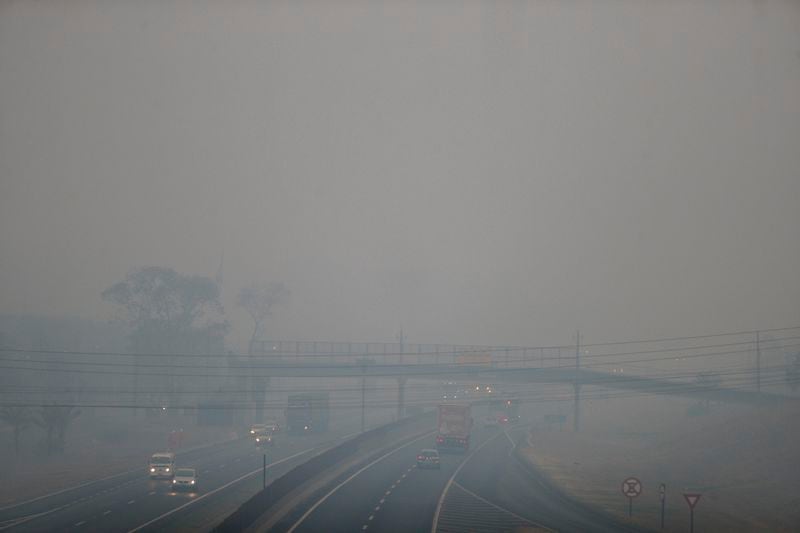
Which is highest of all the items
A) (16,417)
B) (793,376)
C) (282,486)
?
(793,376)

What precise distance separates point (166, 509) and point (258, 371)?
55731 millimetres

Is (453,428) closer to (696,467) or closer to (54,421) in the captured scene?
(696,467)

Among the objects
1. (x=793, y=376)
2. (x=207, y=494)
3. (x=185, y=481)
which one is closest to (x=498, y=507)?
(x=207, y=494)

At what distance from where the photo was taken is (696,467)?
70312 millimetres

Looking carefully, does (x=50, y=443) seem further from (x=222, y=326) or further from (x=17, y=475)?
(x=222, y=326)

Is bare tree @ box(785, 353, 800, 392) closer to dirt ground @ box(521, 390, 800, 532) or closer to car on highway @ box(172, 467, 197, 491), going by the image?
dirt ground @ box(521, 390, 800, 532)

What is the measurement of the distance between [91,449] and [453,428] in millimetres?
35454

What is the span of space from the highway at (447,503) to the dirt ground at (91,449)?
1833 centimetres

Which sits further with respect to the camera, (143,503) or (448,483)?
(448,483)

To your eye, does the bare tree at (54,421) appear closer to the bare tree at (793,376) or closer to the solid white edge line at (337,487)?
the solid white edge line at (337,487)

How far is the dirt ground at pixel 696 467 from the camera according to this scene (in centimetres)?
4369

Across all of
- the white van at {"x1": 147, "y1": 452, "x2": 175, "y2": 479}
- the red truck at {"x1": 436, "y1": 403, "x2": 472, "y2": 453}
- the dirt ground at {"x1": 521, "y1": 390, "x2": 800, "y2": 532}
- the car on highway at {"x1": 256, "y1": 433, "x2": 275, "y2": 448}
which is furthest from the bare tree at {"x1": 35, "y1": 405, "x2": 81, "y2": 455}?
the dirt ground at {"x1": 521, "y1": 390, "x2": 800, "y2": 532}

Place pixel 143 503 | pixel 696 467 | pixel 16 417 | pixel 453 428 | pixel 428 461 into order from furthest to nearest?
pixel 453 428 → pixel 696 467 → pixel 16 417 → pixel 428 461 → pixel 143 503

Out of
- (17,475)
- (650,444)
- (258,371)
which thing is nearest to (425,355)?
(258,371)
